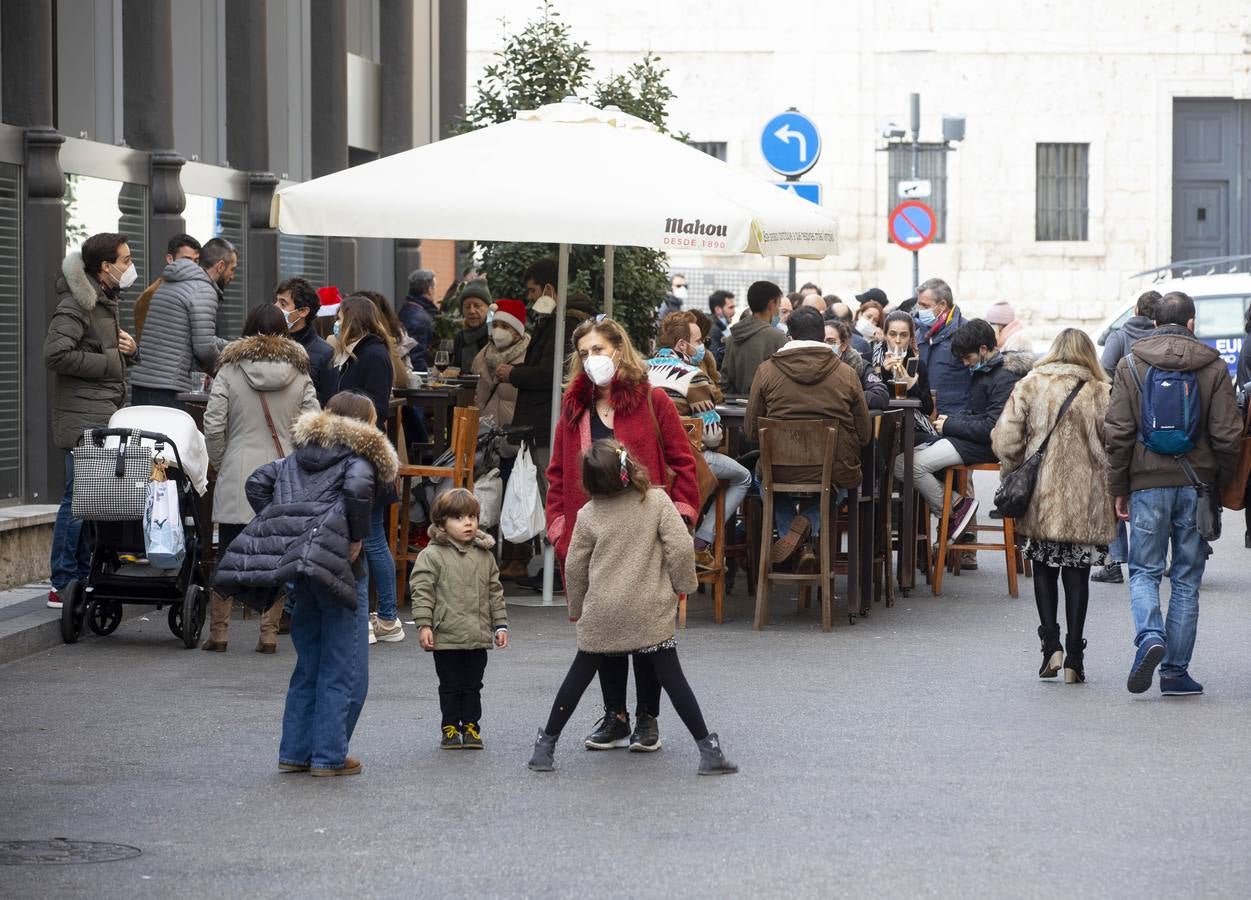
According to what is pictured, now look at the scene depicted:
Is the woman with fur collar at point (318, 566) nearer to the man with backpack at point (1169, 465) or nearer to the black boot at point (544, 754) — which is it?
the black boot at point (544, 754)

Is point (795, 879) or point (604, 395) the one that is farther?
point (604, 395)

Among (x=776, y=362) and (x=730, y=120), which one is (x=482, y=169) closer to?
(x=776, y=362)

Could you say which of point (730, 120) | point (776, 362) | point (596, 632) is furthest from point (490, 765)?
point (730, 120)

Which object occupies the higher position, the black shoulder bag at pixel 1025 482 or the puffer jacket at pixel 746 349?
the puffer jacket at pixel 746 349

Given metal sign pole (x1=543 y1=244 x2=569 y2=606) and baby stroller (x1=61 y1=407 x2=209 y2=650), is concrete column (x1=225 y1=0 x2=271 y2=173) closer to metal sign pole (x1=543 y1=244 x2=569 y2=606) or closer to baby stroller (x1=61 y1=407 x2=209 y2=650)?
metal sign pole (x1=543 y1=244 x2=569 y2=606)

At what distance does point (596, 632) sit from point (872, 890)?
211 centimetres

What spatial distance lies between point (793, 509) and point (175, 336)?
3.69 metres

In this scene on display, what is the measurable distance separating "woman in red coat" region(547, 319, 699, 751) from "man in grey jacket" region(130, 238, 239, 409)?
3933 millimetres

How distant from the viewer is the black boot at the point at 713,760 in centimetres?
795

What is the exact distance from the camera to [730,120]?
41.9 metres

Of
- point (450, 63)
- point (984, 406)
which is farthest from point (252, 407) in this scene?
point (450, 63)

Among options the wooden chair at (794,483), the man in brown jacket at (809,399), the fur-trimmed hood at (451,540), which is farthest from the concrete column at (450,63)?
the fur-trimmed hood at (451,540)

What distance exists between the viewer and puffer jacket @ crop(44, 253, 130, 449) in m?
11.9

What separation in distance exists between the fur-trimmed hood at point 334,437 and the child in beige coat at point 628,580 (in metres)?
0.80
